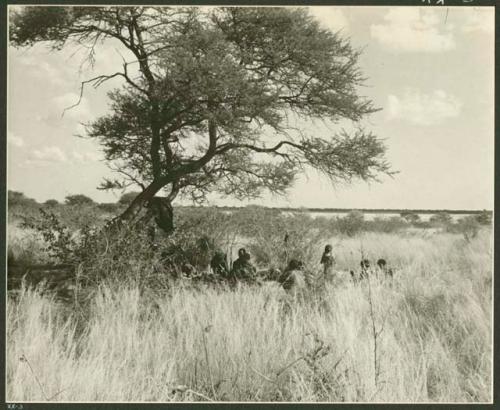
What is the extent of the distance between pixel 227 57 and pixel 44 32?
10.3 ft

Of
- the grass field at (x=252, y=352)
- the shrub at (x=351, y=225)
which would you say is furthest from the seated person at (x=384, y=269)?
the shrub at (x=351, y=225)

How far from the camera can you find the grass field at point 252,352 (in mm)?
5082

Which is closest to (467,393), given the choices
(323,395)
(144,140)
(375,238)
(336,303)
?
(323,395)

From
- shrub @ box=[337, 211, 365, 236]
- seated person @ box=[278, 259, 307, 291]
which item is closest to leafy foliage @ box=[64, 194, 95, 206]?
seated person @ box=[278, 259, 307, 291]

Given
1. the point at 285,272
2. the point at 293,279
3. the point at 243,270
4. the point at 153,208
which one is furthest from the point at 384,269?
the point at 153,208

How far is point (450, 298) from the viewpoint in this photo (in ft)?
22.8

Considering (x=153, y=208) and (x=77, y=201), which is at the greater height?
(x=77, y=201)

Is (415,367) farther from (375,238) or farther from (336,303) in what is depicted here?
(375,238)

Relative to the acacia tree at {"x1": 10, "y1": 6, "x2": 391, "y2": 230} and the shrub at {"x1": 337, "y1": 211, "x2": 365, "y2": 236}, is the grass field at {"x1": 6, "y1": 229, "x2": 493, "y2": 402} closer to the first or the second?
the acacia tree at {"x1": 10, "y1": 6, "x2": 391, "y2": 230}

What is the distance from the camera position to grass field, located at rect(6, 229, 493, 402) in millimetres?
5082

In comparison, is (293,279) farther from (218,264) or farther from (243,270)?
(218,264)

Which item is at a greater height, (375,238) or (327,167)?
(327,167)

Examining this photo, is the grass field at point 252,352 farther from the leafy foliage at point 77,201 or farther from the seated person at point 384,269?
the leafy foliage at point 77,201

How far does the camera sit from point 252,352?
5.28 metres
